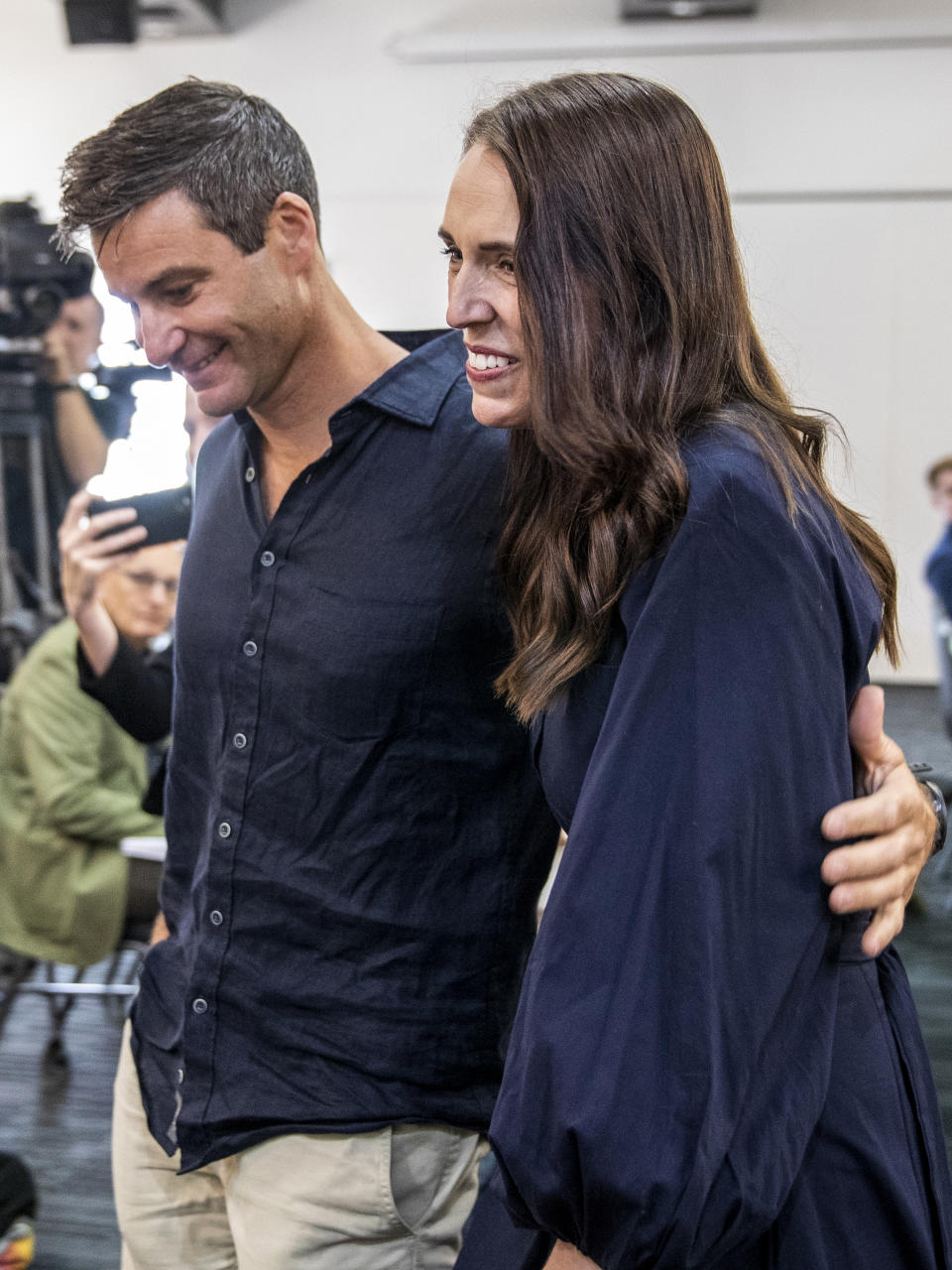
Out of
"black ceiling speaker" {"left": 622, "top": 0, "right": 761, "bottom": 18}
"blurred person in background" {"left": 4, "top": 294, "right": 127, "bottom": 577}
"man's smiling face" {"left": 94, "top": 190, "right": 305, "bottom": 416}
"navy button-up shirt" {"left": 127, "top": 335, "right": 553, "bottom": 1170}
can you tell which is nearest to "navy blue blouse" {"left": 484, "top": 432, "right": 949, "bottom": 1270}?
"navy button-up shirt" {"left": 127, "top": 335, "right": 553, "bottom": 1170}

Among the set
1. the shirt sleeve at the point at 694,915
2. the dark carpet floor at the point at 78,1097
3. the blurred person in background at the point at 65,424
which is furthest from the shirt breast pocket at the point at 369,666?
the blurred person in background at the point at 65,424

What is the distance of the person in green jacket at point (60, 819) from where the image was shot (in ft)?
9.31

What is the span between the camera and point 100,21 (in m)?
5.81

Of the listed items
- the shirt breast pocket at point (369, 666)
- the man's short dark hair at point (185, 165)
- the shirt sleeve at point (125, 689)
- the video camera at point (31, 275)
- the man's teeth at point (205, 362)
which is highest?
the man's short dark hair at point (185, 165)

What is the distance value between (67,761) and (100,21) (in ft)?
14.0

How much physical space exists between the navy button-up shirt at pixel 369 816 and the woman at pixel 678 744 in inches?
11.0

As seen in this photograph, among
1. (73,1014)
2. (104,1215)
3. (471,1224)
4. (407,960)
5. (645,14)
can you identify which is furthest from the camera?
Answer: (645,14)

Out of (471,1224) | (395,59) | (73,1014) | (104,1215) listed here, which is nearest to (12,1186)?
(104,1215)

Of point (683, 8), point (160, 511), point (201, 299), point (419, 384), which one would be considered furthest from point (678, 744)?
point (683, 8)

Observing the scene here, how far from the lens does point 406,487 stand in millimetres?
1111

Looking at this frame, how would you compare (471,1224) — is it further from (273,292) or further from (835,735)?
(273,292)

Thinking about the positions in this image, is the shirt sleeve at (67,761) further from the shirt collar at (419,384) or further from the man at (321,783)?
the shirt collar at (419,384)

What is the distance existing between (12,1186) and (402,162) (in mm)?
6178

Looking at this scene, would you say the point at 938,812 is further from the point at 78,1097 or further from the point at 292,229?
the point at 78,1097
